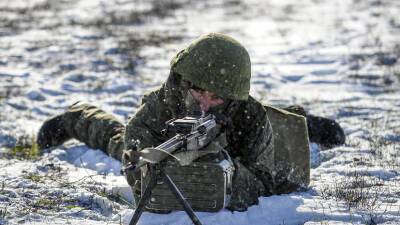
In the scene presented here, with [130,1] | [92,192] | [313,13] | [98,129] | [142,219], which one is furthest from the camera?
[130,1]

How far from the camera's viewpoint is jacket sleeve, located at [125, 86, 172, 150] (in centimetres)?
497

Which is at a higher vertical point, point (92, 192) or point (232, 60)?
point (232, 60)

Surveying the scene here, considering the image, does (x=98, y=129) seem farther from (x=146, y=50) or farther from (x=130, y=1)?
(x=130, y=1)

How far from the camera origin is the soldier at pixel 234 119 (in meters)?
4.72

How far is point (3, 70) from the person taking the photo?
13156 millimetres

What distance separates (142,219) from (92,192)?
0.95 metres

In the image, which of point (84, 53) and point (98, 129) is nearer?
point (98, 129)

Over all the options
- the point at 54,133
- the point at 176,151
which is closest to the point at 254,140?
the point at 176,151

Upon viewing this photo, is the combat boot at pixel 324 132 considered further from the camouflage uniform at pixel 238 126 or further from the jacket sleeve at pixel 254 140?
the jacket sleeve at pixel 254 140

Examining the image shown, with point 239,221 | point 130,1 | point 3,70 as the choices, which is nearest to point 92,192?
point 239,221

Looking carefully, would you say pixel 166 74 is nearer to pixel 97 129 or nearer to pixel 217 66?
pixel 97 129

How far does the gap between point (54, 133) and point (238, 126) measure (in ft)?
9.32

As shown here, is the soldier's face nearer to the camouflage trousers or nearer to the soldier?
the soldier

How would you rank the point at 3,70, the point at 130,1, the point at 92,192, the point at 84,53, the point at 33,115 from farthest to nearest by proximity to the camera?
the point at 130,1 → the point at 84,53 → the point at 3,70 → the point at 33,115 → the point at 92,192
